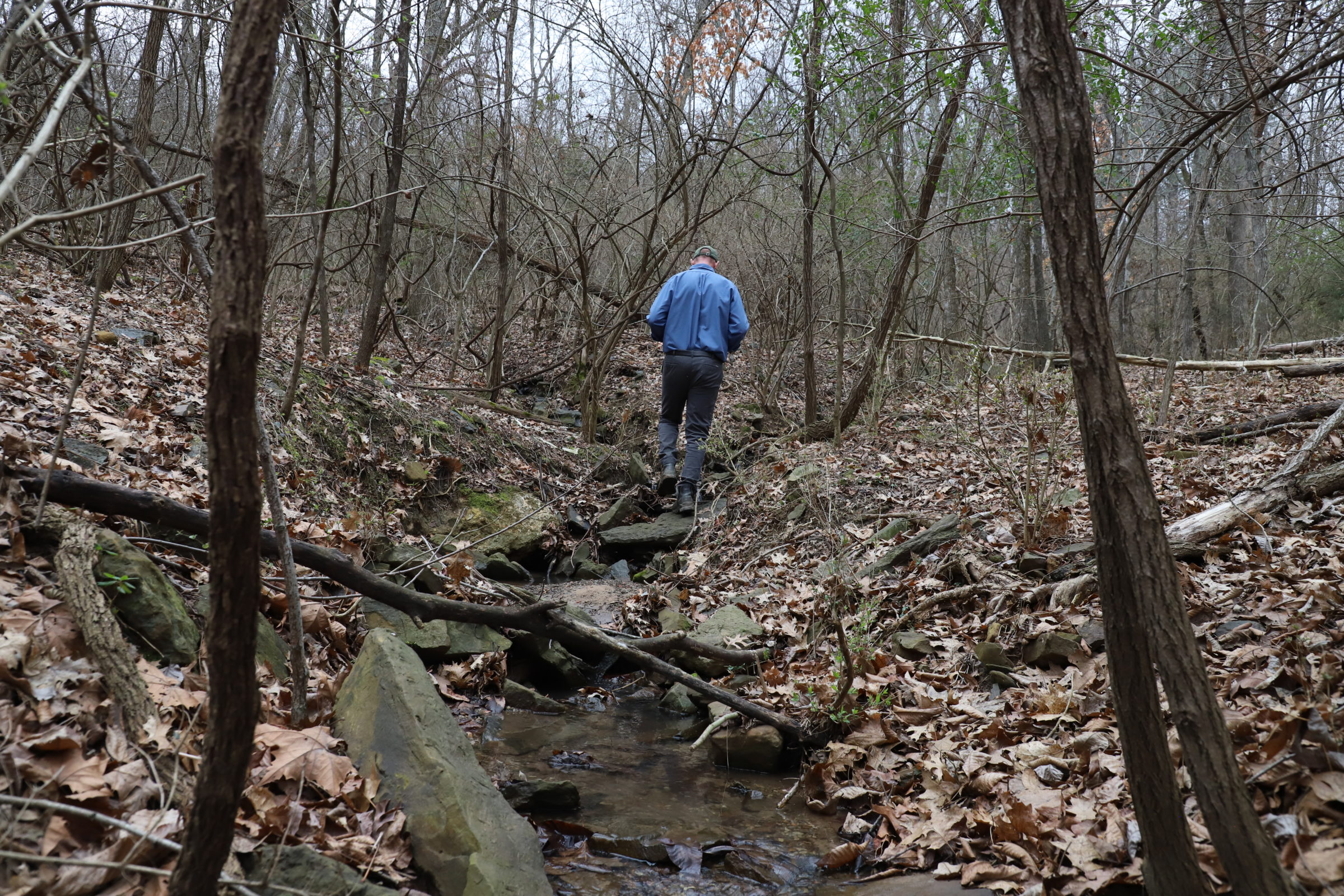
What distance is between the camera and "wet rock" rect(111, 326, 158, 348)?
22.2 feet

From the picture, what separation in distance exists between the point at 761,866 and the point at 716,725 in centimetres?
110

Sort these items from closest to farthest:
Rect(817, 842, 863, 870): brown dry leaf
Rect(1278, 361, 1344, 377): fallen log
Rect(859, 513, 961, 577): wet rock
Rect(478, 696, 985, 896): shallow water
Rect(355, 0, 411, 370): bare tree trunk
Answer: Rect(478, 696, 985, 896): shallow water < Rect(817, 842, 863, 870): brown dry leaf < Rect(859, 513, 961, 577): wet rock < Rect(1278, 361, 1344, 377): fallen log < Rect(355, 0, 411, 370): bare tree trunk

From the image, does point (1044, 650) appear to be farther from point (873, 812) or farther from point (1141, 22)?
point (1141, 22)

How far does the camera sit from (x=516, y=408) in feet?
37.4

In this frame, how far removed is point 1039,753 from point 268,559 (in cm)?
400

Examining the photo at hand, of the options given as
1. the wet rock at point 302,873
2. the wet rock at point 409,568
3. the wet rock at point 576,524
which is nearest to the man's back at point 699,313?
the wet rock at point 576,524

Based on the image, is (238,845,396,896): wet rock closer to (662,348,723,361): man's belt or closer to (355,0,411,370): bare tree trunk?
(662,348,723,361): man's belt

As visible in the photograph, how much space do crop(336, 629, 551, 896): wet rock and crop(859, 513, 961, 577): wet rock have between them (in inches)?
127

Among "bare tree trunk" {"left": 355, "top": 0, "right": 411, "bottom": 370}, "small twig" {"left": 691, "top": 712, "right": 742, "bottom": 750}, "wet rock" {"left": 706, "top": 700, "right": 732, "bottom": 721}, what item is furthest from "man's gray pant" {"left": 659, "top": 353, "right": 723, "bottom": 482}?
"small twig" {"left": 691, "top": 712, "right": 742, "bottom": 750}

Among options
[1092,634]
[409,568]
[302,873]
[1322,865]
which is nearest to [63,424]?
[302,873]

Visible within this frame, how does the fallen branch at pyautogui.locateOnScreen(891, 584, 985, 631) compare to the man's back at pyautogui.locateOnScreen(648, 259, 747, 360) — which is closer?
the fallen branch at pyautogui.locateOnScreen(891, 584, 985, 631)

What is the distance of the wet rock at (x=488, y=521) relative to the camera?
294 inches

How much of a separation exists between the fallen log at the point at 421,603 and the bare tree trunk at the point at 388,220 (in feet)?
14.3

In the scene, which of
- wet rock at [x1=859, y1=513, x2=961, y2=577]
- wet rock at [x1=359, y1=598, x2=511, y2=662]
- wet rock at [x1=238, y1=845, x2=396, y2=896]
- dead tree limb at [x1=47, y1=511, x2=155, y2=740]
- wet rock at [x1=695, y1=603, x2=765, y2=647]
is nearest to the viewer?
wet rock at [x1=238, y1=845, x2=396, y2=896]
